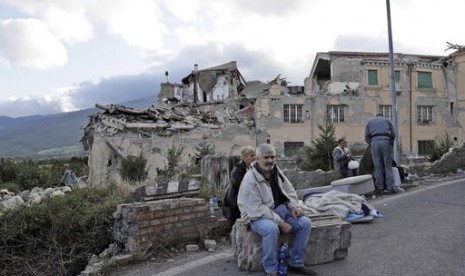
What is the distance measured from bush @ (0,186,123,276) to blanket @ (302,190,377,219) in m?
3.46

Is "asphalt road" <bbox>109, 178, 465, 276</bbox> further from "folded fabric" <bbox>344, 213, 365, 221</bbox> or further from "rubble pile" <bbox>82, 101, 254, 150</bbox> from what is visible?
"rubble pile" <bbox>82, 101, 254, 150</bbox>

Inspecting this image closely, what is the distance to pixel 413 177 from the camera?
14531mm

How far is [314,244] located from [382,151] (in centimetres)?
615

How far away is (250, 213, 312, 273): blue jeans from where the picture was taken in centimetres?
513

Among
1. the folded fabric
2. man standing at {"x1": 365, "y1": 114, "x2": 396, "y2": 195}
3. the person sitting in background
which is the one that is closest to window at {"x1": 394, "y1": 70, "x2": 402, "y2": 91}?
the person sitting in background

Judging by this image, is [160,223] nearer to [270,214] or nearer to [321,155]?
[270,214]

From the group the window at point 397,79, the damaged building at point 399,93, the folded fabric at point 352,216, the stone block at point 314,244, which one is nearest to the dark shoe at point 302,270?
the stone block at point 314,244

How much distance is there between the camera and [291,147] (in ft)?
123

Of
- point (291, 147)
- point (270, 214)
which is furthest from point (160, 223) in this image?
point (291, 147)

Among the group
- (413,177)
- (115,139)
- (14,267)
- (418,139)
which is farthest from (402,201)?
(418,139)

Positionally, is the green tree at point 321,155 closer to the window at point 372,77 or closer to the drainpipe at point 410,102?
the window at point 372,77

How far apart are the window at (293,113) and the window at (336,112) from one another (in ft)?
8.83

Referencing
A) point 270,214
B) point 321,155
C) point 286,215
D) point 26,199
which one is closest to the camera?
point 270,214

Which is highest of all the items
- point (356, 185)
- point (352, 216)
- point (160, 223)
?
point (356, 185)
